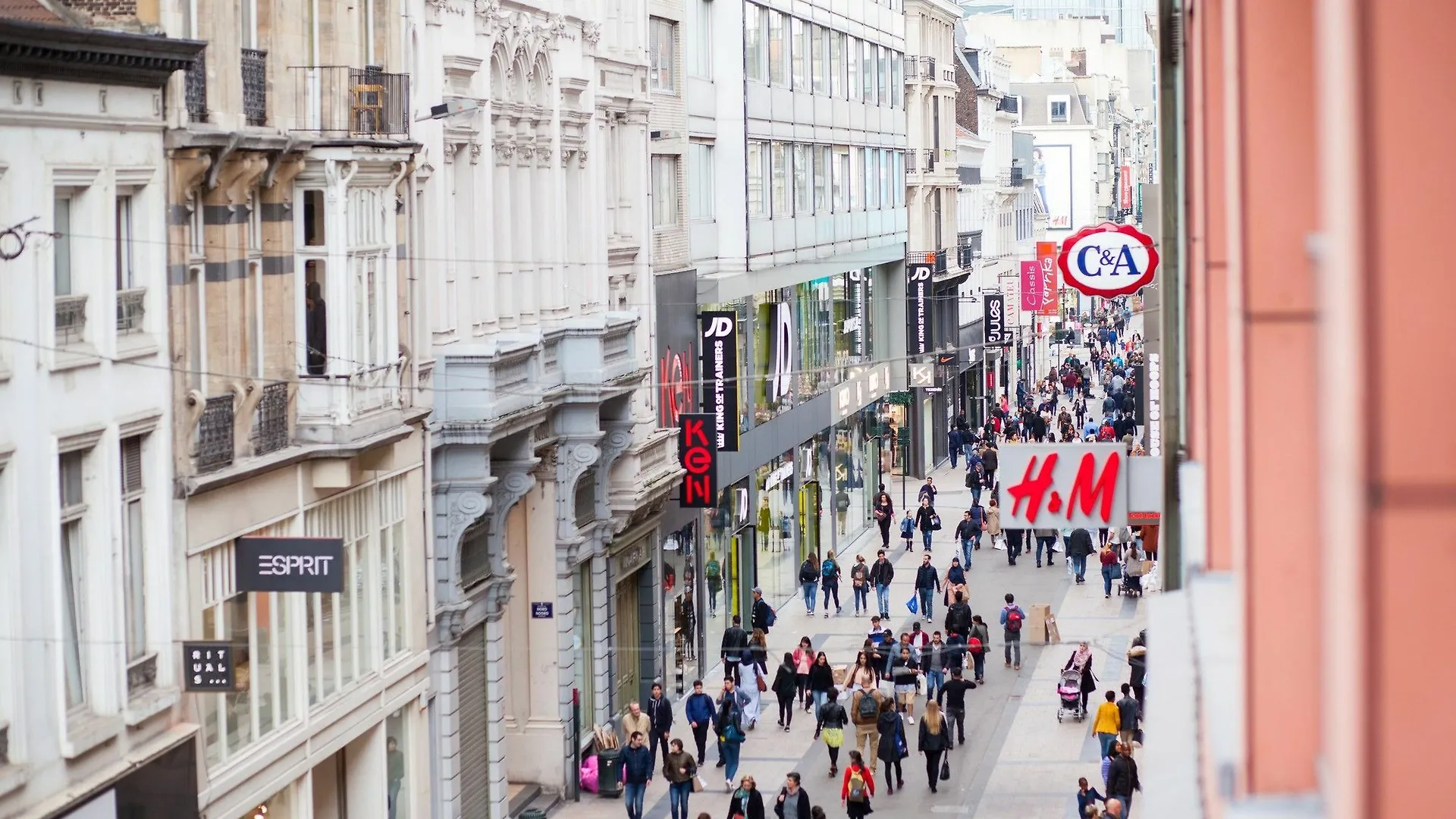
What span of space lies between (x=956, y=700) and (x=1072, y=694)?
2.93 m

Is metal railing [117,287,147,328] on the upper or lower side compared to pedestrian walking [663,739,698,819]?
upper

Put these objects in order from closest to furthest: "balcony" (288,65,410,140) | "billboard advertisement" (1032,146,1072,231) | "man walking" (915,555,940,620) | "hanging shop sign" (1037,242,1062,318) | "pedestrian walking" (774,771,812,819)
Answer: "balcony" (288,65,410,140), "pedestrian walking" (774,771,812,819), "man walking" (915,555,940,620), "hanging shop sign" (1037,242,1062,318), "billboard advertisement" (1032,146,1072,231)

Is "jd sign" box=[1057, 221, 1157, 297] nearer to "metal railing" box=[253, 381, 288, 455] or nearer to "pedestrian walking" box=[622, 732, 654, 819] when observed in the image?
"pedestrian walking" box=[622, 732, 654, 819]

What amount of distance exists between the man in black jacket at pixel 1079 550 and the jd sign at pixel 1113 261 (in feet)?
56.6


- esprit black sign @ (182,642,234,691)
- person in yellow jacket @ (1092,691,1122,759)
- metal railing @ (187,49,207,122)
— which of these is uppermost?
metal railing @ (187,49,207,122)

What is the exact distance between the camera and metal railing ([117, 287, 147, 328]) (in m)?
18.4

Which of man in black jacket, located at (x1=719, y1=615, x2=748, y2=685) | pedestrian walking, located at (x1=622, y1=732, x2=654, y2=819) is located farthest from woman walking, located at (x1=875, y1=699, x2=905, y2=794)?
man in black jacket, located at (x1=719, y1=615, x2=748, y2=685)

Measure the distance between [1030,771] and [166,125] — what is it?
57.0ft

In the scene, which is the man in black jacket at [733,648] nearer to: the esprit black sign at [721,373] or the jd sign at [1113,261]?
the esprit black sign at [721,373]

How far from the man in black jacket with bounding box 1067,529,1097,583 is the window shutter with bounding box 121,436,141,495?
3000 cm

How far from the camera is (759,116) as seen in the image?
1841 inches

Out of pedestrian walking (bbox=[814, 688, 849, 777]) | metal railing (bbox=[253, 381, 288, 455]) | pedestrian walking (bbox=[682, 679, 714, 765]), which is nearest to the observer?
metal railing (bbox=[253, 381, 288, 455])

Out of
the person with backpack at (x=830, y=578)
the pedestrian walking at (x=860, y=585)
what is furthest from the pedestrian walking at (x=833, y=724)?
the pedestrian walking at (x=860, y=585)

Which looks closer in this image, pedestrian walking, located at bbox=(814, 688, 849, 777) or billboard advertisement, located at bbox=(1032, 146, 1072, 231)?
pedestrian walking, located at bbox=(814, 688, 849, 777)
